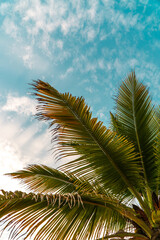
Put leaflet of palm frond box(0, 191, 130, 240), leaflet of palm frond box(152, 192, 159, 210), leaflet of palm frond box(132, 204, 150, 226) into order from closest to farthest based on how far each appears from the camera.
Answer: leaflet of palm frond box(0, 191, 130, 240), leaflet of palm frond box(132, 204, 150, 226), leaflet of palm frond box(152, 192, 159, 210)

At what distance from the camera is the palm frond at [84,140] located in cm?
308

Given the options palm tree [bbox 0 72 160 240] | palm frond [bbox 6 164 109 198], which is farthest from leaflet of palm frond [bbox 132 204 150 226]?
palm frond [bbox 6 164 109 198]

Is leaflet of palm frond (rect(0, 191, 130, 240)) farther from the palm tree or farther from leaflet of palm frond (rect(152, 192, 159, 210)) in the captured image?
leaflet of palm frond (rect(152, 192, 159, 210))

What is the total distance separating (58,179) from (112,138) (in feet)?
5.07

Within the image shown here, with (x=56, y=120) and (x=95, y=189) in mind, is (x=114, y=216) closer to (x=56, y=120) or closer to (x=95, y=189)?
(x=95, y=189)

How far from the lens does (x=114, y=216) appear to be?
3.42 metres

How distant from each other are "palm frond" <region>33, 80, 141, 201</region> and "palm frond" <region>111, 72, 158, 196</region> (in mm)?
985

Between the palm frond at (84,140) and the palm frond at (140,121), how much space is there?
0.99 meters

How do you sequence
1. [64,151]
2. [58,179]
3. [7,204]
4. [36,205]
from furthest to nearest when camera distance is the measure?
[58,179] → [64,151] → [36,205] → [7,204]

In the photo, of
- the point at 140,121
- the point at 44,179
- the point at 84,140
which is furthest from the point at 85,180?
the point at 140,121

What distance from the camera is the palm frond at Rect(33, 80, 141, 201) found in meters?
3.08

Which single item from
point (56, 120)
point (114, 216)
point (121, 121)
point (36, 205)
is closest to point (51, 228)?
point (36, 205)

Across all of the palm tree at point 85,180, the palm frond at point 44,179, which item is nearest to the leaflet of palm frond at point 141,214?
the palm tree at point 85,180

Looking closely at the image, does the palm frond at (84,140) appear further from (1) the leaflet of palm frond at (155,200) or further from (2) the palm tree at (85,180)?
(1) the leaflet of palm frond at (155,200)
